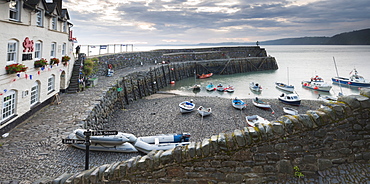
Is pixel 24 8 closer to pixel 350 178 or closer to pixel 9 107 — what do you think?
pixel 9 107

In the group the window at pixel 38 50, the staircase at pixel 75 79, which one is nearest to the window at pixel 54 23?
the window at pixel 38 50

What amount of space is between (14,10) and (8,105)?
15.6 ft

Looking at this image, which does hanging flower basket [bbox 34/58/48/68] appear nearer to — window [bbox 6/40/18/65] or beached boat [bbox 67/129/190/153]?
window [bbox 6/40/18/65]

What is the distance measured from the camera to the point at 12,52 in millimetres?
10594

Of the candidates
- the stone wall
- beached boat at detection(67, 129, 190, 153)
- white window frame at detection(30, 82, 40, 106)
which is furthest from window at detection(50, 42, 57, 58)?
the stone wall

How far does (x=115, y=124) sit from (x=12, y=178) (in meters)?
10.8

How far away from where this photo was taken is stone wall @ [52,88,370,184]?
3.98 m

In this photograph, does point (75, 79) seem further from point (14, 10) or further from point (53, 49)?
point (14, 10)

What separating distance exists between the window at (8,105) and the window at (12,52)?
5.12ft

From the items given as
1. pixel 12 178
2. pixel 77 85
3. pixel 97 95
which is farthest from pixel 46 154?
pixel 77 85

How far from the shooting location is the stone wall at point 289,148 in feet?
13.1

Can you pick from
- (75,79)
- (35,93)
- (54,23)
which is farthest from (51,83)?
(54,23)

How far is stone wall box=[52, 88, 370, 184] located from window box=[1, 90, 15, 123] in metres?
10.4

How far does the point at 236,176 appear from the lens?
4.21 metres
